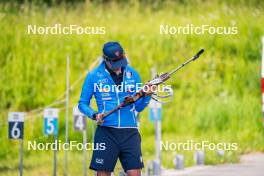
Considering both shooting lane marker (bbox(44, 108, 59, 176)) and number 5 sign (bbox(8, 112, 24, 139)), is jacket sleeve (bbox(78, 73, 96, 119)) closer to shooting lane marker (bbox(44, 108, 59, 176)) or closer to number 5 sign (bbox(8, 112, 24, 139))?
number 5 sign (bbox(8, 112, 24, 139))

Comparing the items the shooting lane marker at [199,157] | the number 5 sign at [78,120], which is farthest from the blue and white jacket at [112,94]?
the shooting lane marker at [199,157]

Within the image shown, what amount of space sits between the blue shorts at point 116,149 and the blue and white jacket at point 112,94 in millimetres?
64

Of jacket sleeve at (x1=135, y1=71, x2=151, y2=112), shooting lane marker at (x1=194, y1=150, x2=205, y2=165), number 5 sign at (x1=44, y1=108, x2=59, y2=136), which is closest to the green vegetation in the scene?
shooting lane marker at (x1=194, y1=150, x2=205, y2=165)

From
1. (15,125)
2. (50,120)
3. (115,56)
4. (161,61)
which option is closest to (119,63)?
(115,56)

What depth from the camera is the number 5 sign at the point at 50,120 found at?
14305mm

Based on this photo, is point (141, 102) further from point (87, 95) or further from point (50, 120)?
point (50, 120)

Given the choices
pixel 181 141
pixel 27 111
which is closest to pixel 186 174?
pixel 181 141

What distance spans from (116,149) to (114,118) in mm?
270

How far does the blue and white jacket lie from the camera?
31.8ft

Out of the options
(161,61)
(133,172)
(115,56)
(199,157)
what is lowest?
(133,172)

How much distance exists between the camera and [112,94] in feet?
31.9

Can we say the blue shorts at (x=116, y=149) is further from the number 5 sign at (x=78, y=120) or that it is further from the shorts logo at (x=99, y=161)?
the number 5 sign at (x=78, y=120)

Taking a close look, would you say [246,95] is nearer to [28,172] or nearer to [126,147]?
[28,172]

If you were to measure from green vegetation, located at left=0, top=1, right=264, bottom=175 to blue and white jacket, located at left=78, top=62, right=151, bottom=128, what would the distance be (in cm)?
901
